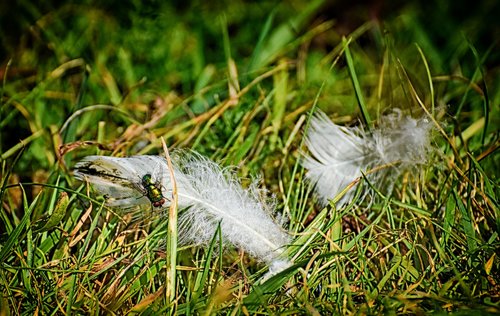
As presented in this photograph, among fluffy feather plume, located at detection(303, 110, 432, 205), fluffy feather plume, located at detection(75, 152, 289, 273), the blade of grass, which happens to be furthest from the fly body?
the blade of grass

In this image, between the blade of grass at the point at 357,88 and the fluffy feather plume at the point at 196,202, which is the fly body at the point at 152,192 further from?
the blade of grass at the point at 357,88

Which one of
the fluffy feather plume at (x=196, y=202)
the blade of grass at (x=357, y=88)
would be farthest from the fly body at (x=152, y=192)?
the blade of grass at (x=357, y=88)

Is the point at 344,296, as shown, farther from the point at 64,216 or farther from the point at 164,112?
the point at 164,112

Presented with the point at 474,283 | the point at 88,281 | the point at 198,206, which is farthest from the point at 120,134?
the point at 474,283

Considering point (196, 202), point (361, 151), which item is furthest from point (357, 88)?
point (196, 202)

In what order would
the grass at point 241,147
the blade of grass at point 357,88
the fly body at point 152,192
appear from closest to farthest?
the grass at point 241,147 < the fly body at point 152,192 < the blade of grass at point 357,88

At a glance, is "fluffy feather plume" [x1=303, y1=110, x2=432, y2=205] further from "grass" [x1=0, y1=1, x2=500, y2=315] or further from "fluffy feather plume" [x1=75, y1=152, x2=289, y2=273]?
"fluffy feather plume" [x1=75, y1=152, x2=289, y2=273]

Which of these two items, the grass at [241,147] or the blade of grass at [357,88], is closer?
the grass at [241,147]
